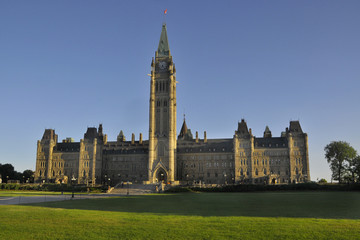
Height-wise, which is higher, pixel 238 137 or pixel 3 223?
pixel 238 137

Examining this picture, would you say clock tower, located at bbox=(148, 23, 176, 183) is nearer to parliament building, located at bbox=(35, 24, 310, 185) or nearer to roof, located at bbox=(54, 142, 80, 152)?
parliament building, located at bbox=(35, 24, 310, 185)

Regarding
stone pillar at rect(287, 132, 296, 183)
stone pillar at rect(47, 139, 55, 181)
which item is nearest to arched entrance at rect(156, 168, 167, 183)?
stone pillar at rect(287, 132, 296, 183)

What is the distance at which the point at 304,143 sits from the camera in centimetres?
11450

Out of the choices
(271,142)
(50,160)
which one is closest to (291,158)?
(271,142)

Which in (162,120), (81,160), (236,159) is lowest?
(81,160)

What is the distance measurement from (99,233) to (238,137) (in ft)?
342

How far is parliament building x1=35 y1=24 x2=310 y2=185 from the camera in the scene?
382ft

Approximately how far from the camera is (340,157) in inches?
3898

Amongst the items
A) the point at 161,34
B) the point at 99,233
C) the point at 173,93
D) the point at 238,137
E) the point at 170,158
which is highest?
the point at 161,34

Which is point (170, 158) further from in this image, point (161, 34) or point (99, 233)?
point (99, 233)

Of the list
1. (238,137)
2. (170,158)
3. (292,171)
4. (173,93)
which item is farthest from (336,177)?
(173,93)

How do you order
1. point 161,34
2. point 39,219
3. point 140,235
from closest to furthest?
point 140,235
point 39,219
point 161,34

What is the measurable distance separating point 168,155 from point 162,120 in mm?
12815

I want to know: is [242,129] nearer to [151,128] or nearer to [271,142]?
[271,142]
